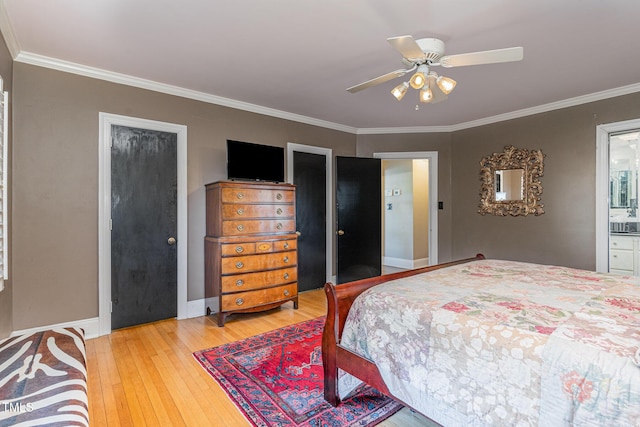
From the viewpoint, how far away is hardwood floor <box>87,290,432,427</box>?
182 centimetres

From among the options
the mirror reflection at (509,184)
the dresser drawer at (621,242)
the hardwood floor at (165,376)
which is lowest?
the hardwood floor at (165,376)

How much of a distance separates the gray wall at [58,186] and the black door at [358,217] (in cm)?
263

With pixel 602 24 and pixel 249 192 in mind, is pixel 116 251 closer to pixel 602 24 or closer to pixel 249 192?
pixel 249 192

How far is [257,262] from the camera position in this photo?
3.43m

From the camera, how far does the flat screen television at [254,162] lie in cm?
357

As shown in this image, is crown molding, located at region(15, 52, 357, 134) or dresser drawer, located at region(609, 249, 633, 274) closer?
crown molding, located at region(15, 52, 357, 134)

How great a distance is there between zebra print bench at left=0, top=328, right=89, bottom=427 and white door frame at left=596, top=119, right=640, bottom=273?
479 cm

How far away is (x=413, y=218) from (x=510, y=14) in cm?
454

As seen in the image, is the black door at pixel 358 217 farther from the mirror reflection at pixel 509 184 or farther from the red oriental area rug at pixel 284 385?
the red oriental area rug at pixel 284 385

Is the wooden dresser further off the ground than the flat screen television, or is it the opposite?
the flat screen television

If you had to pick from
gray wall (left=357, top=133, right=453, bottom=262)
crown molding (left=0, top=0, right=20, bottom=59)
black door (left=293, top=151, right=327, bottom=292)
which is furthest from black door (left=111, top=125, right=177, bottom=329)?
gray wall (left=357, top=133, right=453, bottom=262)

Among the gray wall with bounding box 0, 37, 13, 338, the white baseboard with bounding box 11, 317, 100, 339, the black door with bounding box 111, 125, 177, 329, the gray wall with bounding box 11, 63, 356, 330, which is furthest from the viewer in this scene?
the black door with bounding box 111, 125, 177, 329

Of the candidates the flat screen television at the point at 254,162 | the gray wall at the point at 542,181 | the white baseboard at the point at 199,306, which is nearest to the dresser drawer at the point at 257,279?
the white baseboard at the point at 199,306

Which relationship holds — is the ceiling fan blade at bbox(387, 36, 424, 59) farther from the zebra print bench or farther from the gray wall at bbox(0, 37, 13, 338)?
the gray wall at bbox(0, 37, 13, 338)
